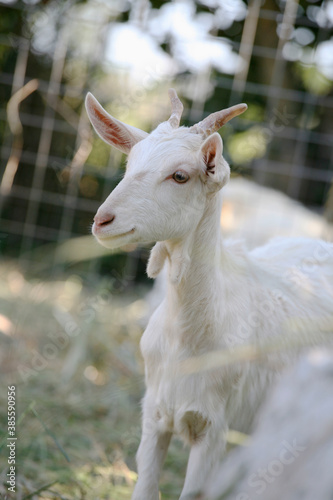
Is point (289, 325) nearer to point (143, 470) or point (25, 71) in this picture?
point (143, 470)

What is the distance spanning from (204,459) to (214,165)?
0.94m

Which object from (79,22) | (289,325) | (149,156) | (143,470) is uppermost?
(79,22)

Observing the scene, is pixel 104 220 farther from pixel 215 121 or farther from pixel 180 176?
pixel 215 121

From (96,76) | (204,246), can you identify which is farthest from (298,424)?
(96,76)

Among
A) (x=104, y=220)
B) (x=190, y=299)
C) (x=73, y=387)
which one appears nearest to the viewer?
(x=104, y=220)

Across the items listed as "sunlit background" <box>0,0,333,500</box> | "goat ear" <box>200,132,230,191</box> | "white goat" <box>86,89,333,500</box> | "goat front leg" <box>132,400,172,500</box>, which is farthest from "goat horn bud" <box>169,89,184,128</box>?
"sunlit background" <box>0,0,333,500</box>

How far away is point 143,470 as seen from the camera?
1.93 m

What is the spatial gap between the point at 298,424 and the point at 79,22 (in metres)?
4.97

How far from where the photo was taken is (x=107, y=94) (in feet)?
16.5

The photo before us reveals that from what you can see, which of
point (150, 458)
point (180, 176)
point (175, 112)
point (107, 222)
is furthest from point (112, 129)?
point (150, 458)

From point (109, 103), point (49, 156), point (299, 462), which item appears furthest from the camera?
point (49, 156)

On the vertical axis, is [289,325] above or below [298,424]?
below

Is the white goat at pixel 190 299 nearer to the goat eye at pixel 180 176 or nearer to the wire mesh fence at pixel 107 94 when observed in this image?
the goat eye at pixel 180 176

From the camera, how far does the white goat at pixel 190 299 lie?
1.74m
